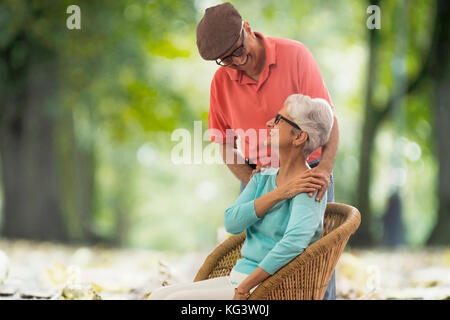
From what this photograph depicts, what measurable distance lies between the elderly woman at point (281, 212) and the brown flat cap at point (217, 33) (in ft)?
1.20

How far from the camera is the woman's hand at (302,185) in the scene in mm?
1994

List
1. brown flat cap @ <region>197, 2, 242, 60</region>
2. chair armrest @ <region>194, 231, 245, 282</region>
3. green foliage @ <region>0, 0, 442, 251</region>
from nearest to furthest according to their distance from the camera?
brown flat cap @ <region>197, 2, 242, 60</region> < chair armrest @ <region>194, 231, 245, 282</region> < green foliage @ <region>0, 0, 442, 251</region>

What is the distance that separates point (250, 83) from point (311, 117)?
0.52 meters

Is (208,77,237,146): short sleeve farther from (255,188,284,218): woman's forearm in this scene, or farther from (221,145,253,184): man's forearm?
(255,188,284,218): woman's forearm

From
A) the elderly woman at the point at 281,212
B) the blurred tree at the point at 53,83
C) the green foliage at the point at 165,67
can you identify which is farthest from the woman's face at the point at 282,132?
the blurred tree at the point at 53,83

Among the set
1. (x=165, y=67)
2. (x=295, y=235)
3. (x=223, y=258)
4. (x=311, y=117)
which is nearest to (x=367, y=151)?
(x=165, y=67)

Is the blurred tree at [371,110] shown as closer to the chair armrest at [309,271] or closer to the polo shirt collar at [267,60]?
the polo shirt collar at [267,60]

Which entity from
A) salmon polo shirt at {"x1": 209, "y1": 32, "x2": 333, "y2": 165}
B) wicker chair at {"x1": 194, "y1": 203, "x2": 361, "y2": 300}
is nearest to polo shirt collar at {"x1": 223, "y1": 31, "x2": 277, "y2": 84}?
salmon polo shirt at {"x1": 209, "y1": 32, "x2": 333, "y2": 165}

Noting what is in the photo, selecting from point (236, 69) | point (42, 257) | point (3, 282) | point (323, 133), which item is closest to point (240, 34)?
point (236, 69)

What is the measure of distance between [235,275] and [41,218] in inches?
247

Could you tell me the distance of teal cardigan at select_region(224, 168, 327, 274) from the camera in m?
1.96

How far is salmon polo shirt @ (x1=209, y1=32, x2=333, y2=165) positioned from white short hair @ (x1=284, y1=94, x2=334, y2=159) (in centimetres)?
30

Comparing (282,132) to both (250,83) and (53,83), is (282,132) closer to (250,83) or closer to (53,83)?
(250,83)

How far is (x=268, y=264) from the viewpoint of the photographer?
1.96 m
